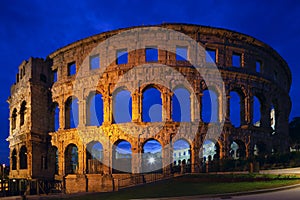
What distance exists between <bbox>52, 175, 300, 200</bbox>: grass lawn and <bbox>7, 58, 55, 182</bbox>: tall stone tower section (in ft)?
45.8

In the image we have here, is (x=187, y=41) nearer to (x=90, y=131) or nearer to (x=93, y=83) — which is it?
(x=93, y=83)

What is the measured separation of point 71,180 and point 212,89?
15418mm

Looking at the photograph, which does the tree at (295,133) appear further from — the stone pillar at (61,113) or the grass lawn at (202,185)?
the stone pillar at (61,113)

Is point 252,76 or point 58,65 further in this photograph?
point 58,65

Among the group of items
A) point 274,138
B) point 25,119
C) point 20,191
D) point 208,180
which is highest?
point 25,119

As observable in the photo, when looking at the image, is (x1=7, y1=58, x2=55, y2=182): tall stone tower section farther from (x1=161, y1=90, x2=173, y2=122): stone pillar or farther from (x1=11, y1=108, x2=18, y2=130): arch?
(x1=161, y1=90, x2=173, y2=122): stone pillar

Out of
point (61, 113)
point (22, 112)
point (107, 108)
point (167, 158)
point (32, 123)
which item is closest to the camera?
point (167, 158)

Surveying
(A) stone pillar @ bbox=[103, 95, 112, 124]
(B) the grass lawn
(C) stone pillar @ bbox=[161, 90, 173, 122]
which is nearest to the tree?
(C) stone pillar @ bbox=[161, 90, 173, 122]

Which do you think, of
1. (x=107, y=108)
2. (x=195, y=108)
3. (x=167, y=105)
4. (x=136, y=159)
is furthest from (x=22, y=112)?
(x=195, y=108)

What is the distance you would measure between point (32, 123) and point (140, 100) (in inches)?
453

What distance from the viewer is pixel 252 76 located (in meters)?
30.2

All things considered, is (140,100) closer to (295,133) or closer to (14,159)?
(14,159)

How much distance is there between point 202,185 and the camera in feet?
58.5

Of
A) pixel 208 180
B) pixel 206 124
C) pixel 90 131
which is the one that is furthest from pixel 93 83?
pixel 208 180
